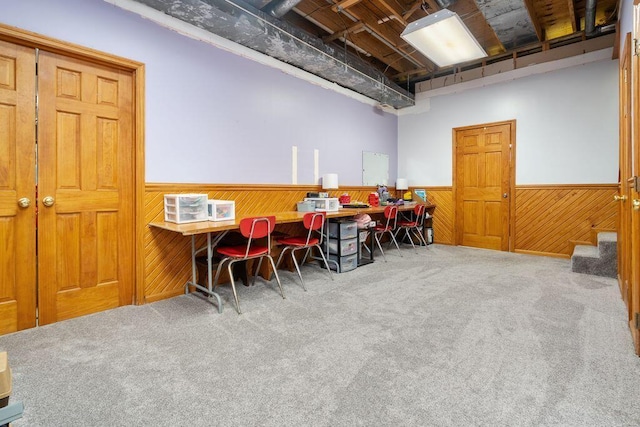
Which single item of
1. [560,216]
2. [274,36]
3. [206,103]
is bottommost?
[560,216]

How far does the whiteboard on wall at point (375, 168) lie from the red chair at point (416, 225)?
0.98 m

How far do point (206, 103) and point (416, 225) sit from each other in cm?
401

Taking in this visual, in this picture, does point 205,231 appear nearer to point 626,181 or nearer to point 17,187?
point 17,187

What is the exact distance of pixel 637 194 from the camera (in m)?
2.16

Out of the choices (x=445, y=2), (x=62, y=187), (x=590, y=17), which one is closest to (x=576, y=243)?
(x=590, y=17)

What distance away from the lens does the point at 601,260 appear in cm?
409

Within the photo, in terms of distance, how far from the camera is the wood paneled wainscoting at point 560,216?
4922mm

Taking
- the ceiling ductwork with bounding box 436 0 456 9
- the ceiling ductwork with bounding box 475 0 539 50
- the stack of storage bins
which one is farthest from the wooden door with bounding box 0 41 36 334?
the ceiling ductwork with bounding box 475 0 539 50

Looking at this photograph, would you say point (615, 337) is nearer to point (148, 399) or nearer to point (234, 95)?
point (148, 399)

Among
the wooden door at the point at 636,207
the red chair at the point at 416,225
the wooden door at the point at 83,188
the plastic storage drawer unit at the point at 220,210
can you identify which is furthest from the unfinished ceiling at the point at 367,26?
the wooden door at the point at 636,207

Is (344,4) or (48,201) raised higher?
(344,4)

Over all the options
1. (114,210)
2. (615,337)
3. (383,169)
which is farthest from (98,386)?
(383,169)

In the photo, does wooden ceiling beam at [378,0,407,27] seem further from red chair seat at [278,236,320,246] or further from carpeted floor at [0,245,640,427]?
carpeted floor at [0,245,640,427]

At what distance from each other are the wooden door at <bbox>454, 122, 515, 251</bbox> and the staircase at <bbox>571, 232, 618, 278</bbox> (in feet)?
5.01
